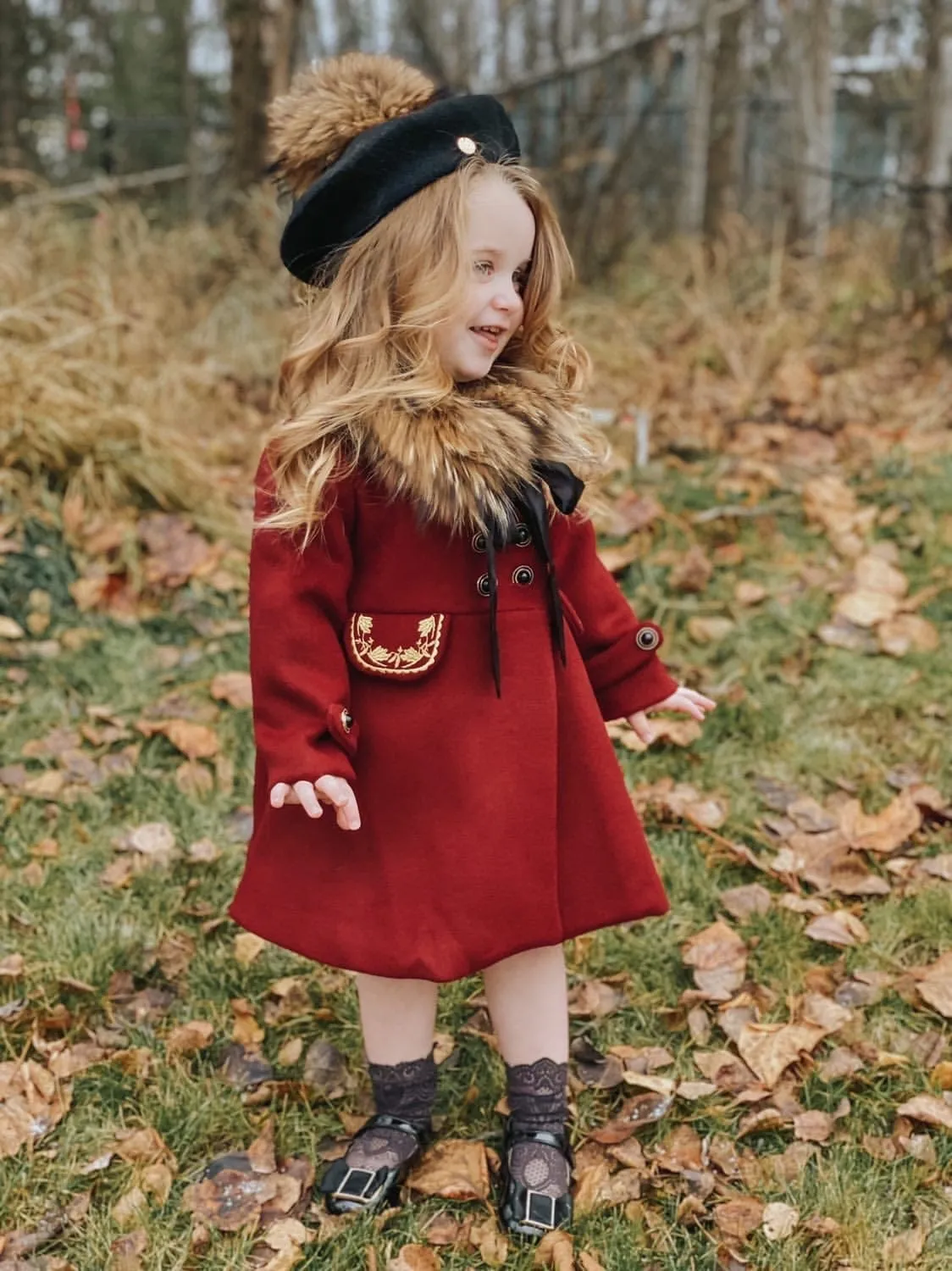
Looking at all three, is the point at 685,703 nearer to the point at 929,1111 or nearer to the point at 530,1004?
the point at 530,1004

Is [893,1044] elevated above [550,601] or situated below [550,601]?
below

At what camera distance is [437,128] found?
1854 millimetres

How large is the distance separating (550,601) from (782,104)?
948 centimetres

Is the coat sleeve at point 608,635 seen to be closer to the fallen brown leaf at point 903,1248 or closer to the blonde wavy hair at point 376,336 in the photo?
the blonde wavy hair at point 376,336

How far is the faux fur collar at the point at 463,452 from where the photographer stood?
6.02ft

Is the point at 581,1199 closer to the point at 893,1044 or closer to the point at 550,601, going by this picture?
the point at 893,1044

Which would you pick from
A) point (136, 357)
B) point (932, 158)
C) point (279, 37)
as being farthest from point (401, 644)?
point (279, 37)

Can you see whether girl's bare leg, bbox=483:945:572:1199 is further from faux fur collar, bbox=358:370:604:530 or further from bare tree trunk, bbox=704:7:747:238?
bare tree trunk, bbox=704:7:747:238

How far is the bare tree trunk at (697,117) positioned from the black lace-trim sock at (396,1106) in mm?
6333

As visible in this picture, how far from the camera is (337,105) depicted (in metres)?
1.90

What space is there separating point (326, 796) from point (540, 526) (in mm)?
524

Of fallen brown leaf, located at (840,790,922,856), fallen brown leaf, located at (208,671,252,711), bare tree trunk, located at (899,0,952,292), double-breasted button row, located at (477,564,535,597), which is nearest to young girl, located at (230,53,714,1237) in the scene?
double-breasted button row, located at (477,564,535,597)

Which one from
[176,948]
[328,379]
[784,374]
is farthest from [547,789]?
[784,374]

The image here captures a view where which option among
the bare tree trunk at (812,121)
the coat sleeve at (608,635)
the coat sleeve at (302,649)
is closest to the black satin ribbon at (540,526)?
the coat sleeve at (608,635)
